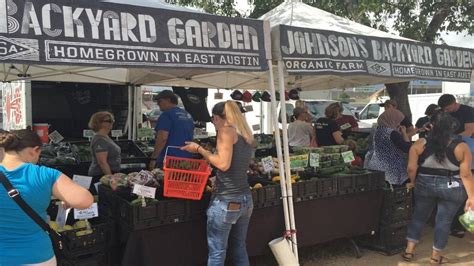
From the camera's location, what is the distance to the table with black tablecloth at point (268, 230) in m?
3.50

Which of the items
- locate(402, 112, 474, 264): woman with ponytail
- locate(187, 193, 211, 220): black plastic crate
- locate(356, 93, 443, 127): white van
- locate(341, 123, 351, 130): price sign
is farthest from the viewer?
locate(356, 93, 443, 127): white van

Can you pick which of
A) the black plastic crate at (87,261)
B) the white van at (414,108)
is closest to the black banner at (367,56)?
the black plastic crate at (87,261)

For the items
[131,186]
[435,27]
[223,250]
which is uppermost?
[435,27]

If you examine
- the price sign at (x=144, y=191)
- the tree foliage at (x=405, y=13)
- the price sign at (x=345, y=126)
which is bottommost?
the price sign at (x=144, y=191)

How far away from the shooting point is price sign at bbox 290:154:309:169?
4535 mm

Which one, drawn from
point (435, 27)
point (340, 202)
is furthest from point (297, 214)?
point (435, 27)

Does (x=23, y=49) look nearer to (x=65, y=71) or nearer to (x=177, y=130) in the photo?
(x=177, y=130)

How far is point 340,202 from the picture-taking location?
470cm

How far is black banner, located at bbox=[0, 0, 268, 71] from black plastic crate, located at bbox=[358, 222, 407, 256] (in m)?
2.48

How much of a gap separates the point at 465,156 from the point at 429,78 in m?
1.37

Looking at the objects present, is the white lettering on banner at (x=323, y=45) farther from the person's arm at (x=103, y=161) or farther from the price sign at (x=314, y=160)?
the person's arm at (x=103, y=161)

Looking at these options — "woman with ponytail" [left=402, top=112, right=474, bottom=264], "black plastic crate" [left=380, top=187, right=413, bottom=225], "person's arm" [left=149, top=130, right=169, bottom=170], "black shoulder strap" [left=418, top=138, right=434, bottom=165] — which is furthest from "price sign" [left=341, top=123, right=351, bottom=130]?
"person's arm" [left=149, top=130, right=169, bottom=170]

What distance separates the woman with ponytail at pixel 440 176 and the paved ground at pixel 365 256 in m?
0.32

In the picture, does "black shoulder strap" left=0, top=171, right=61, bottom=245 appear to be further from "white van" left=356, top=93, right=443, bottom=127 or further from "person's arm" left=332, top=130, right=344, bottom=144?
"white van" left=356, top=93, right=443, bottom=127
